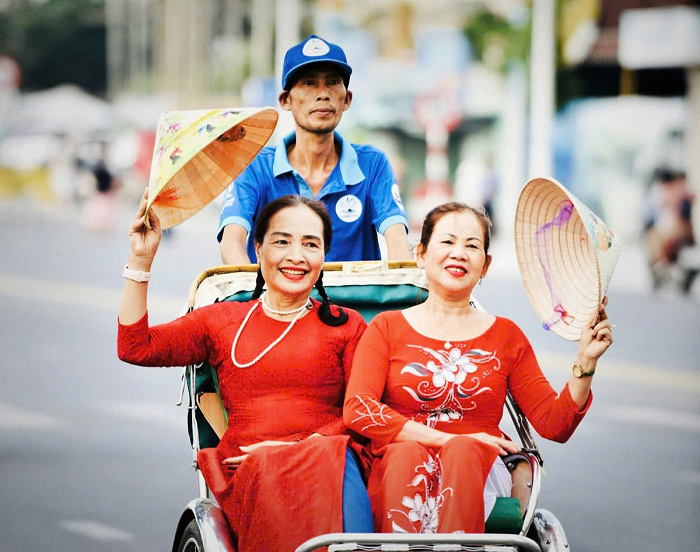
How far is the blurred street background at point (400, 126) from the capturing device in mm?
12398

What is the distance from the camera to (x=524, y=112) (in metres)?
A: 18.7

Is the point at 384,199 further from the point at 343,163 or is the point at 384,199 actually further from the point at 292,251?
the point at 292,251

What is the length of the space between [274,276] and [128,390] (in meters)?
5.17

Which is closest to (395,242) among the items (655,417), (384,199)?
(384,199)

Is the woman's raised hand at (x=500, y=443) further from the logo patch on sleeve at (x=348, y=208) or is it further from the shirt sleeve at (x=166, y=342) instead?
the logo patch on sleeve at (x=348, y=208)

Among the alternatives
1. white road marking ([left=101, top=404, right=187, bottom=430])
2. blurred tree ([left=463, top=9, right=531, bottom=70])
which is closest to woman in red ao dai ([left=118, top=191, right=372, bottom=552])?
white road marking ([left=101, top=404, right=187, bottom=430])

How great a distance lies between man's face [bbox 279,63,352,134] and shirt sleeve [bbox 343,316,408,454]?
106 centimetres

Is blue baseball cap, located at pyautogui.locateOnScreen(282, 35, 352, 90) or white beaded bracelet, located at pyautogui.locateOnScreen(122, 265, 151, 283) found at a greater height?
blue baseball cap, located at pyautogui.locateOnScreen(282, 35, 352, 90)

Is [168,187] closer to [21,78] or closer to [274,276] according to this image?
[274,276]

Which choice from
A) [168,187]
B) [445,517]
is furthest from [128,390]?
[445,517]

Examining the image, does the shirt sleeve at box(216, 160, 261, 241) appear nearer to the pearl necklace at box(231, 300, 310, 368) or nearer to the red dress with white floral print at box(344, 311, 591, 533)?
the pearl necklace at box(231, 300, 310, 368)

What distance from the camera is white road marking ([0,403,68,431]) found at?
7086mm

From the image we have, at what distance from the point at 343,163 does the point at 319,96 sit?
349 mm

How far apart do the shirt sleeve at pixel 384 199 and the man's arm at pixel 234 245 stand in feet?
1.95
